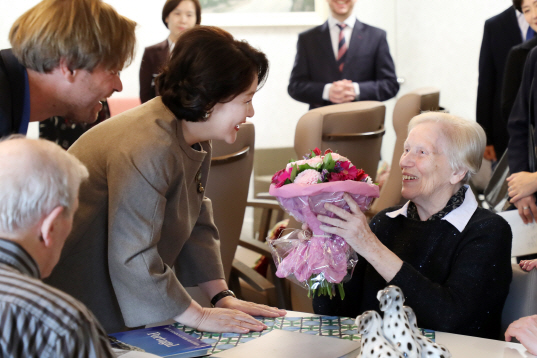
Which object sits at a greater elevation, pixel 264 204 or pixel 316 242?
pixel 316 242

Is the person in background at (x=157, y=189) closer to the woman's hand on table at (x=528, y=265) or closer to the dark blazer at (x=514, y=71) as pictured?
the woman's hand on table at (x=528, y=265)

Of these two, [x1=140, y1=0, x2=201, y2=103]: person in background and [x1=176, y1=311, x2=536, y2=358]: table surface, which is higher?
[x1=140, y1=0, x2=201, y2=103]: person in background

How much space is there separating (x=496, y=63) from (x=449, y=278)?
2.79 m

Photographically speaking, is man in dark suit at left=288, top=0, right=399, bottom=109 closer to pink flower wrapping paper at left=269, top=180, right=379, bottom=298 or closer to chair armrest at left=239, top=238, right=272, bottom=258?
chair armrest at left=239, top=238, right=272, bottom=258

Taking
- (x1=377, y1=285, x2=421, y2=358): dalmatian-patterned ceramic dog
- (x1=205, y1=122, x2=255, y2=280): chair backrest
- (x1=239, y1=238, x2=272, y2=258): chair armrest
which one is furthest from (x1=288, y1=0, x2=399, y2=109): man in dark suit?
(x1=377, y1=285, x2=421, y2=358): dalmatian-patterned ceramic dog

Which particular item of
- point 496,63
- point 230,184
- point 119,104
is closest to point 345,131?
point 230,184

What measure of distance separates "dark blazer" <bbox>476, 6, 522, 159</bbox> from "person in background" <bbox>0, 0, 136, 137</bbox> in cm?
315

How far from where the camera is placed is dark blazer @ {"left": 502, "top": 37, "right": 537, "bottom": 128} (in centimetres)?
326

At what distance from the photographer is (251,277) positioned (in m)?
3.00

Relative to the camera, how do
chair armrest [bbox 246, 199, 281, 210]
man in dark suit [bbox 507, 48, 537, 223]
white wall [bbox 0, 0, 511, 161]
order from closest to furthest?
man in dark suit [bbox 507, 48, 537, 223] < chair armrest [bbox 246, 199, 281, 210] < white wall [bbox 0, 0, 511, 161]

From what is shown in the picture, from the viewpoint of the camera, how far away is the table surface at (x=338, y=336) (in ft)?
4.72

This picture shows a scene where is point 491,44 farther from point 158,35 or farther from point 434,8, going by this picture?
point 158,35

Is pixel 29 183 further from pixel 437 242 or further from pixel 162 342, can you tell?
pixel 437 242

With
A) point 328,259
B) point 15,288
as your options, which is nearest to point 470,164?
point 328,259
